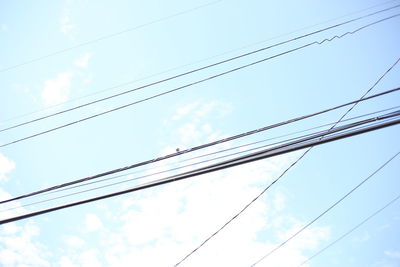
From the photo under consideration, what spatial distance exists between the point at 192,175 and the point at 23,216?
6.16 ft

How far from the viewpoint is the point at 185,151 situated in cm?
343

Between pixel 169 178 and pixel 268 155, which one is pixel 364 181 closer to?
pixel 268 155

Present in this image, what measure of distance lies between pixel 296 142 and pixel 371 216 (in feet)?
24.7

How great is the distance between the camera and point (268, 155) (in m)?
2.51

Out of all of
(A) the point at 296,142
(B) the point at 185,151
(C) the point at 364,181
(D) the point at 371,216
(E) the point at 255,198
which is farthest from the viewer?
(D) the point at 371,216

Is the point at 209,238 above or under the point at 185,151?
under

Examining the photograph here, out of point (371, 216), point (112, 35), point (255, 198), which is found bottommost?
point (371, 216)

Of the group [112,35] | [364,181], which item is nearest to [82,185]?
[112,35]

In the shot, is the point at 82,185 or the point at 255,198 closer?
the point at 82,185

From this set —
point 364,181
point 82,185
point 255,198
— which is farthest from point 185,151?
point 364,181

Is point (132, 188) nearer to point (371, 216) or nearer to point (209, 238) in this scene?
point (209, 238)

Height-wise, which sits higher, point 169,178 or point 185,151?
point 185,151

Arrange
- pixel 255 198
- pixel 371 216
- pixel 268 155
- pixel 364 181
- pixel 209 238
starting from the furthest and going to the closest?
pixel 371 216 → pixel 364 181 → pixel 209 238 → pixel 255 198 → pixel 268 155

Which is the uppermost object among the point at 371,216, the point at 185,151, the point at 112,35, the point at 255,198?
the point at 112,35
